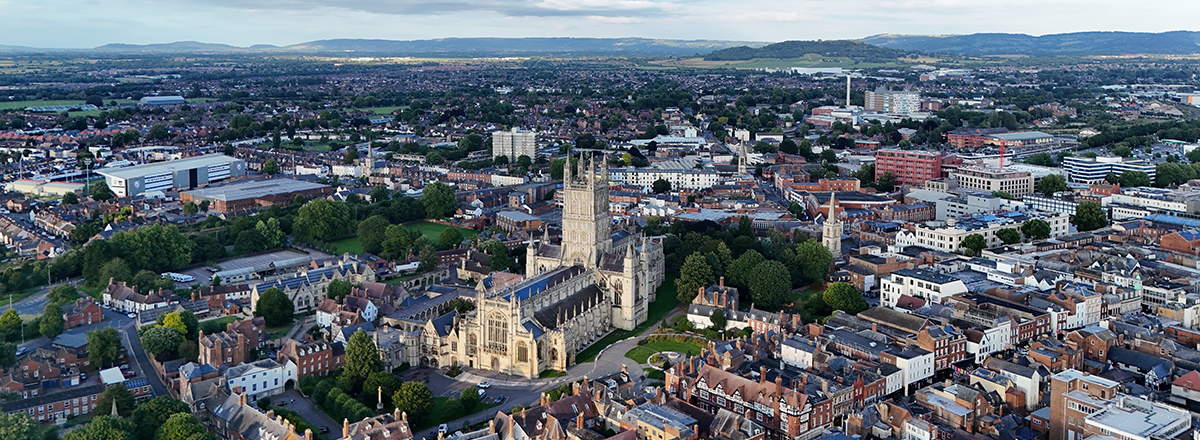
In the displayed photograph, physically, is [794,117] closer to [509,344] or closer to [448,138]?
[448,138]

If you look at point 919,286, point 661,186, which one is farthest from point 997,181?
point 919,286

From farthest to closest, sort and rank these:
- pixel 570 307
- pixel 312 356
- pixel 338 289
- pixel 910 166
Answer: pixel 910 166 → pixel 338 289 → pixel 570 307 → pixel 312 356

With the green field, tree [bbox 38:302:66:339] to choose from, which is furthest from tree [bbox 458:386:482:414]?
tree [bbox 38:302:66:339]

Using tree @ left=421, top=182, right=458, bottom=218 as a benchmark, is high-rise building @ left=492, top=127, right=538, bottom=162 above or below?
above

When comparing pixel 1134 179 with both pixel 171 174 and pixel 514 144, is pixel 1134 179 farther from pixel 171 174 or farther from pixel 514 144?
pixel 171 174

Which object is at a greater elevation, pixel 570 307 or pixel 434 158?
pixel 434 158

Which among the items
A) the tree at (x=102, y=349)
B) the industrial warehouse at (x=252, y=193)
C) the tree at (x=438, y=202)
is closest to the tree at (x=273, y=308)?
the tree at (x=102, y=349)

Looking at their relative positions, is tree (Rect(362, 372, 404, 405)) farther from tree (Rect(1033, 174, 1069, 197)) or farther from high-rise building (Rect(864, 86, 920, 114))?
high-rise building (Rect(864, 86, 920, 114))
